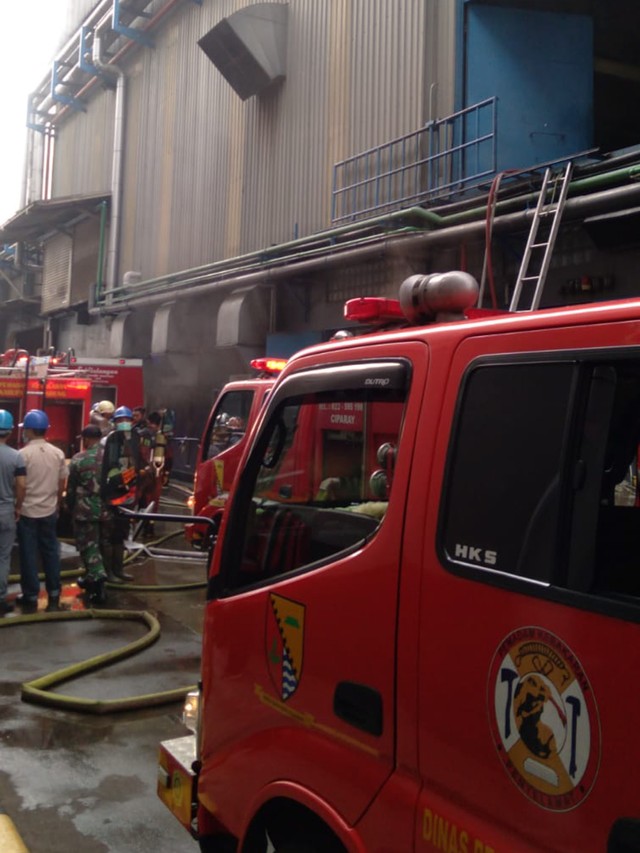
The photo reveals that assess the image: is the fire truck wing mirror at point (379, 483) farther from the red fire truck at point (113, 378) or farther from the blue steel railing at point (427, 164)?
the red fire truck at point (113, 378)

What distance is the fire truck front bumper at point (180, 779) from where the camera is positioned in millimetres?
2877

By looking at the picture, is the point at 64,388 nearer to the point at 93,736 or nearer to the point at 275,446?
the point at 93,736

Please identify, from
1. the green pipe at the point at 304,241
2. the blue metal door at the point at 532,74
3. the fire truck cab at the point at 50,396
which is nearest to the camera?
the green pipe at the point at 304,241

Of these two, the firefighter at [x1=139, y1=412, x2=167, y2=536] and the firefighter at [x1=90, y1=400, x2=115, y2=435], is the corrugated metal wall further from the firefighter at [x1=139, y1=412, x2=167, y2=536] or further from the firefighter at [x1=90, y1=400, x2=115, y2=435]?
the firefighter at [x1=90, y1=400, x2=115, y2=435]

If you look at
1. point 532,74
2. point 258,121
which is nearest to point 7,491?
point 532,74

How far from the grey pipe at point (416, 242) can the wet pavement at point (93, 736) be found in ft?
16.8

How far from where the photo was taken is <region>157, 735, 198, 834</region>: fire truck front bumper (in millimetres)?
2877

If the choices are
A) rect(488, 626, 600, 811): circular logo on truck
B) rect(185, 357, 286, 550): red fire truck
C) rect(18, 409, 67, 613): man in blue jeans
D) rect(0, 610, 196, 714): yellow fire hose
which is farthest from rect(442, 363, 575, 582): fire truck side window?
rect(18, 409, 67, 613): man in blue jeans

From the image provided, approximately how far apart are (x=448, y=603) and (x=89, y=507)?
6629 millimetres

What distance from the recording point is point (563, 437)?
1.66 m

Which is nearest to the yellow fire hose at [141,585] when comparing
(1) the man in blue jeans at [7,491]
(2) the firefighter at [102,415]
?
(1) the man in blue jeans at [7,491]

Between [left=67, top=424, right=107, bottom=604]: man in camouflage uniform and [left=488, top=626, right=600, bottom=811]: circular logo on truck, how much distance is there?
21.6 ft

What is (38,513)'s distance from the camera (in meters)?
7.45

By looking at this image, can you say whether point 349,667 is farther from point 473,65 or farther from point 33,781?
point 473,65
